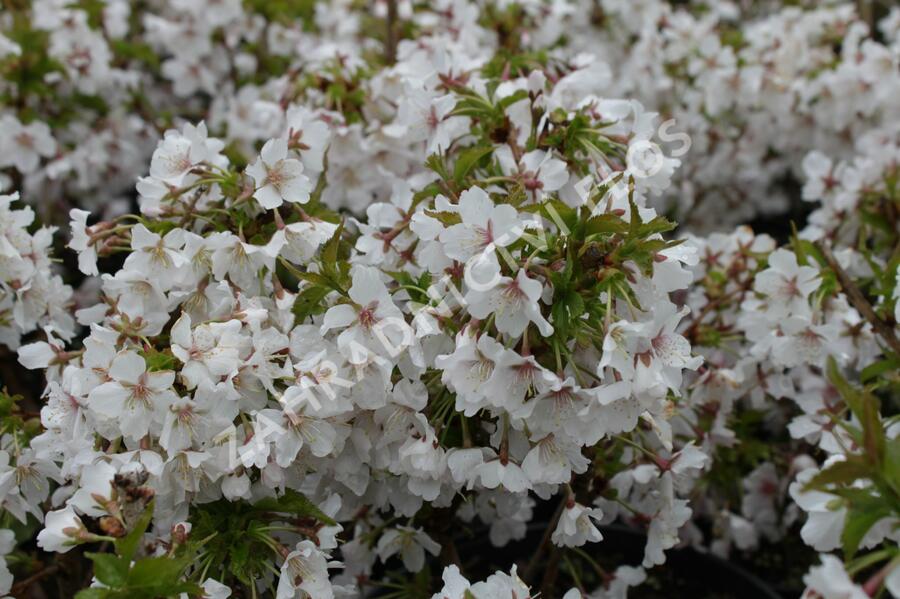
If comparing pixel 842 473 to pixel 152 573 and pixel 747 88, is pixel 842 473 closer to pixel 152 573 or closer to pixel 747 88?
pixel 152 573

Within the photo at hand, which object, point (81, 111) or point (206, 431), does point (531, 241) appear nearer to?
point (206, 431)

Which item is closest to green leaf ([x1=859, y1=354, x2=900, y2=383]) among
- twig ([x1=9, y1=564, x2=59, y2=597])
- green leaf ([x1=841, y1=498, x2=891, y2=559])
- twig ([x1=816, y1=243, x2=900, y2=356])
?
twig ([x1=816, y1=243, x2=900, y2=356])

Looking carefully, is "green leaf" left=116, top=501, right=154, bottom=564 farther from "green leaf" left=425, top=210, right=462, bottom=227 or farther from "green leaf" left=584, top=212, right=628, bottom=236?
"green leaf" left=584, top=212, right=628, bottom=236

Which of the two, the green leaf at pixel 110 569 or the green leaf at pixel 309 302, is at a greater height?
the green leaf at pixel 309 302

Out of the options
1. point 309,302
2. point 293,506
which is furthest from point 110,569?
point 309,302

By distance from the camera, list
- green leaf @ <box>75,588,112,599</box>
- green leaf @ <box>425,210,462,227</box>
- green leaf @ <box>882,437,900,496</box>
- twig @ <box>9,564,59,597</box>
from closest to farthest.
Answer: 1. green leaf @ <box>882,437,900,496</box>
2. green leaf @ <box>75,588,112,599</box>
3. green leaf @ <box>425,210,462,227</box>
4. twig @ <box>9,564,59,597</box>

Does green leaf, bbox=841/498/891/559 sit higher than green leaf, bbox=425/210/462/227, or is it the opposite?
green leaf, bbox=425/210/462/227

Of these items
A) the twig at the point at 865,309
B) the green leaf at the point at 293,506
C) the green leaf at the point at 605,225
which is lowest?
the green leaf at the point at 293,506

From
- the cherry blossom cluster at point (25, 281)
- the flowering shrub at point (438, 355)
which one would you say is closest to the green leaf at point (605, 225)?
the flowering shrub at point (438, 355)

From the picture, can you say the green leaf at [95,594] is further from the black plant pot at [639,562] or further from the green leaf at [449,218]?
the black plant pot at [639,562]

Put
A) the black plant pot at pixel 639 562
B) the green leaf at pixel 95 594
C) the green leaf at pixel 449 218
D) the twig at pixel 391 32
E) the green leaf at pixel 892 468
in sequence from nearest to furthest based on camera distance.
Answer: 1. the green leaf at pixel 892 468
2. the green leaf at pixel 95 594
3. the green leaf at pixel 449 218
4. the black plant pot at pixel 639 562
5. the twig at pixel 391 32
